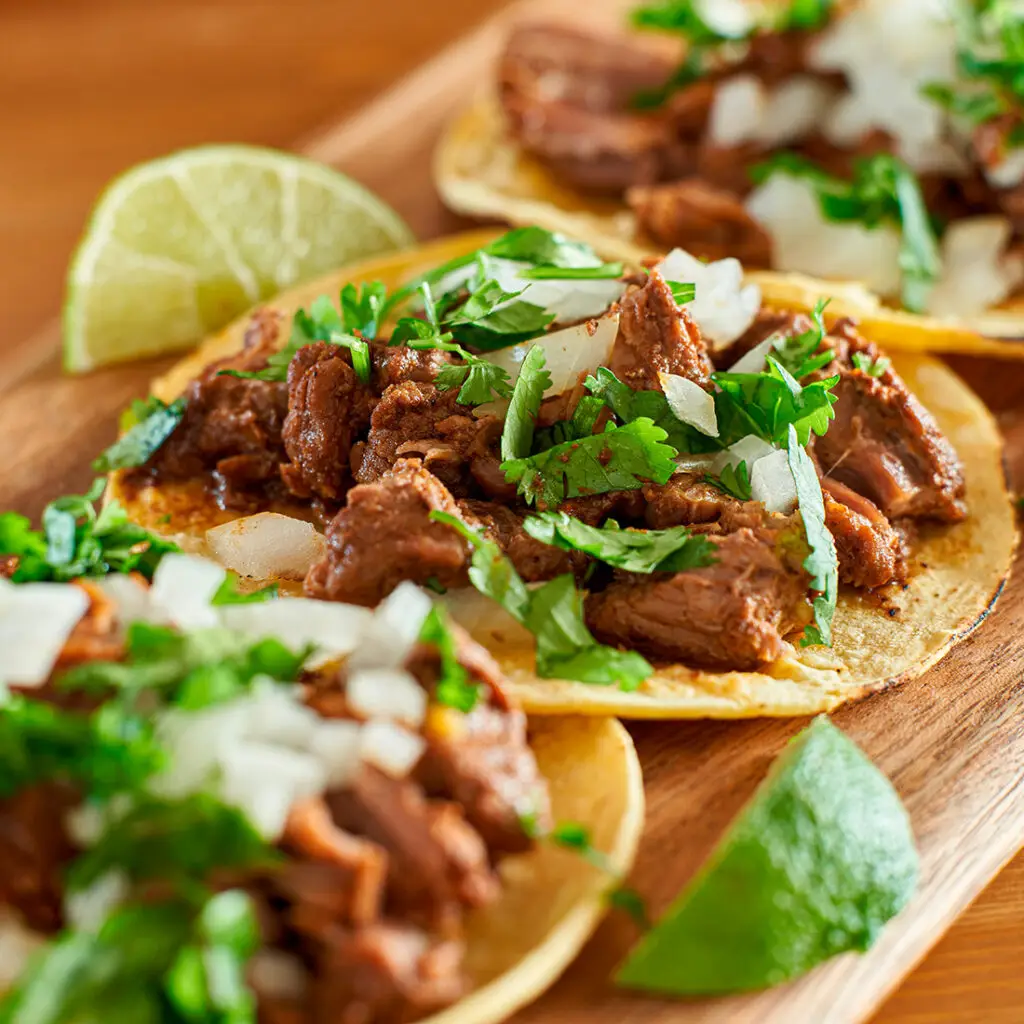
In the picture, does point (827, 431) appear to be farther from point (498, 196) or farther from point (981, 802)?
point (498, 196)

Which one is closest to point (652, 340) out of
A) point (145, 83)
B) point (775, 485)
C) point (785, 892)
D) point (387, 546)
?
point (775, 485)

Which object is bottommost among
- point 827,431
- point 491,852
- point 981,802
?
point 981,802

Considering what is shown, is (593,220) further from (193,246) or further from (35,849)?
(35,849)

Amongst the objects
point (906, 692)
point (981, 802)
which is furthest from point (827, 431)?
point (981, 802)

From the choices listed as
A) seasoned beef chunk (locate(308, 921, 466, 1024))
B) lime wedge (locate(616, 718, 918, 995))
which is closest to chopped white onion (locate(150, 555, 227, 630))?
seasoned beef chunk (locate(308, 921, 466, 1024))

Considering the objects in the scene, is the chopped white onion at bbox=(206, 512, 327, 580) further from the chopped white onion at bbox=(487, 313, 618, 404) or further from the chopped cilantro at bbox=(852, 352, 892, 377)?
the chopped cilantro at bbox=(852, 352, 892, 377)
